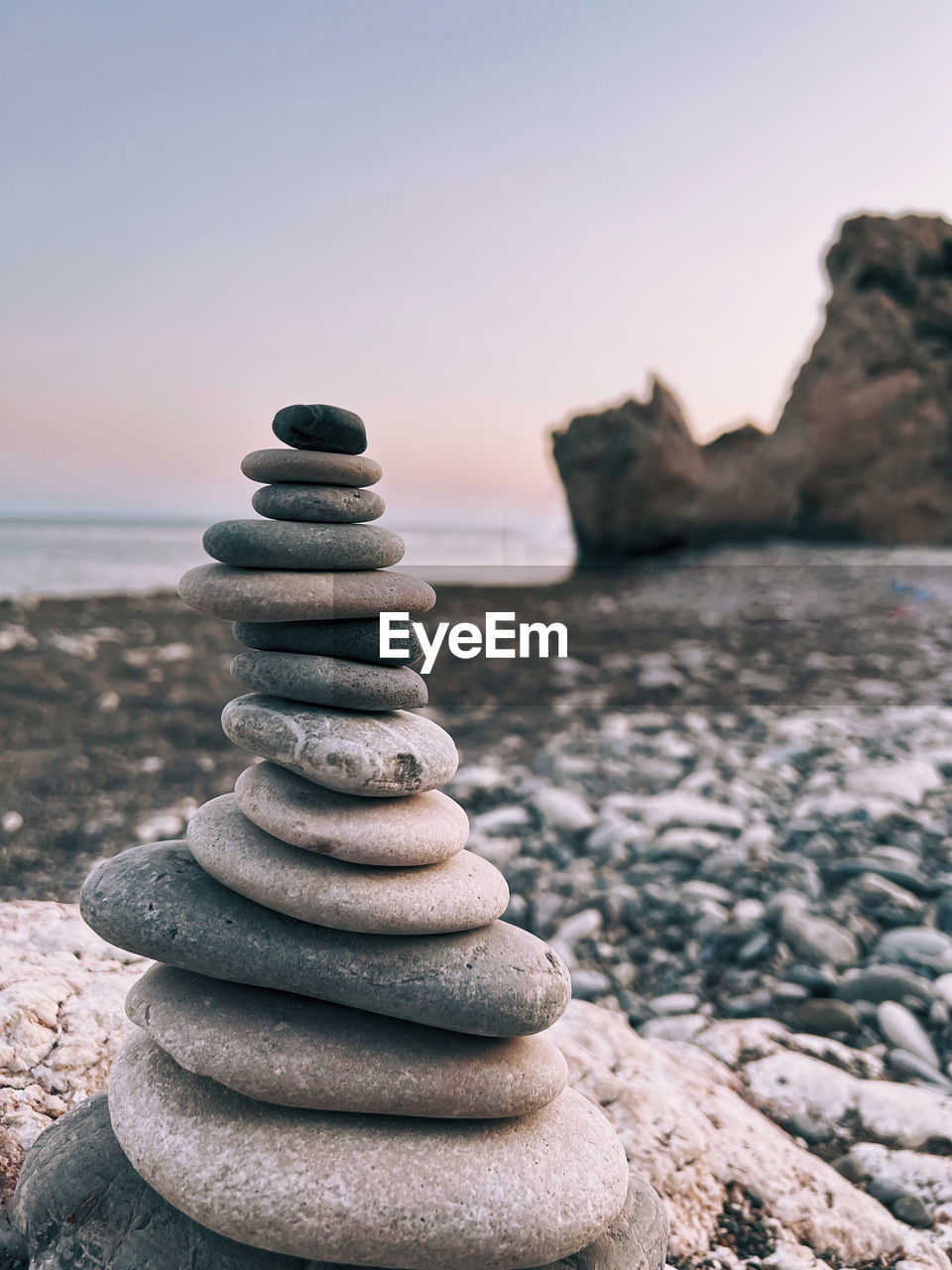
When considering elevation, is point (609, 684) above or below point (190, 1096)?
below

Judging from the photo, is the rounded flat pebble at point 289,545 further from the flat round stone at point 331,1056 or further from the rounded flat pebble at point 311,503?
the flat round stone at point 331,1056

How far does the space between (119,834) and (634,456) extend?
1421 cm

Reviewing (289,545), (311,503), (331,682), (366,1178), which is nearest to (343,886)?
(331,682)

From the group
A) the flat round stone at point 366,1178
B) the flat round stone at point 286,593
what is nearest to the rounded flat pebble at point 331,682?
the flat round stone at point 286,593

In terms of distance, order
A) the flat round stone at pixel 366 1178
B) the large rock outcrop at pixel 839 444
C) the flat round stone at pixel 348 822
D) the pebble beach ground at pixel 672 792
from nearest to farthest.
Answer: the flat round stone at pixel 366 1178 < the flat round stone at pixel 348 822 < the pebble beach ground at pixel 672 792 < the large rock outcrop at pixel 839 444

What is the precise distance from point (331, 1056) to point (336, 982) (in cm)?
15

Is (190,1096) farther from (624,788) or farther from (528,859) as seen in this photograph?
(624,788)

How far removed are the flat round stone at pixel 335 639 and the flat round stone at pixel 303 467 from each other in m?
0.35

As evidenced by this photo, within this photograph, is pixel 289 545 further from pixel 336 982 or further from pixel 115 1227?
pixel 115 1227

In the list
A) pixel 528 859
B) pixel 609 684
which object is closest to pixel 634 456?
pixel 609 684

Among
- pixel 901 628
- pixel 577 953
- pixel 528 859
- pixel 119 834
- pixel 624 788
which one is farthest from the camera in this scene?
pixel 901 628

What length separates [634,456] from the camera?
17.8 m

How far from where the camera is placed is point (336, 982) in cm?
189

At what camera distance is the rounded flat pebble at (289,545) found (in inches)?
81.4
